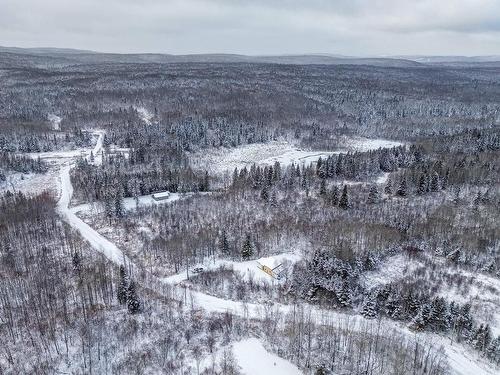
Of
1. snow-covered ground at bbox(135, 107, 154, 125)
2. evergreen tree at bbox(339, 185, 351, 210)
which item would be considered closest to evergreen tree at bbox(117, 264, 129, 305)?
evergreen tree at bbox(339, 185, 351, 210)

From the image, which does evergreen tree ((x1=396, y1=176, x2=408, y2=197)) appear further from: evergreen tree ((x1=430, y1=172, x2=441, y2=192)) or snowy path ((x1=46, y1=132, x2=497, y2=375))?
snowy path ((x1=46, y1=132, x2=497, y2=375))

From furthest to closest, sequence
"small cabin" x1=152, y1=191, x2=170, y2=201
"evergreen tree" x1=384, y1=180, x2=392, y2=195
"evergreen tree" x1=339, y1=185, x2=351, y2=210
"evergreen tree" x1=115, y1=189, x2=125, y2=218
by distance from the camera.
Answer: "evergreen tree" x1=384, y1=180, x2=392, y2=195 → "small cabin" x1=152, y1=191, x2=170, y2=201 → "evergreen tree" x1=339, y1=185, x2=351, y2=210 → "evergreen tree" x1=115, y1=189, x2=125, y2=218

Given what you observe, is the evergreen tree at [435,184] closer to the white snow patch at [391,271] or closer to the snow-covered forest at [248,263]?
the snow-covered forest at [248,263]

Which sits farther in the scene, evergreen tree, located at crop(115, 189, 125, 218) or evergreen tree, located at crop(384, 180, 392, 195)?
evergreen tree, located at crop(384, 180, 392, 195)

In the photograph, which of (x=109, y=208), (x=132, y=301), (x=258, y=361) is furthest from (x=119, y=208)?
(x=258, y=361)

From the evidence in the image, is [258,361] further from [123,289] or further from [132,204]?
[132,204]

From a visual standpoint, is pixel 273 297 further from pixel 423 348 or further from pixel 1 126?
pixel 1 126

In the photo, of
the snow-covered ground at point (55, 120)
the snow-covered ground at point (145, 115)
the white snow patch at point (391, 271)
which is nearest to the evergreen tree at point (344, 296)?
the white snow patch at point (391, 271)
